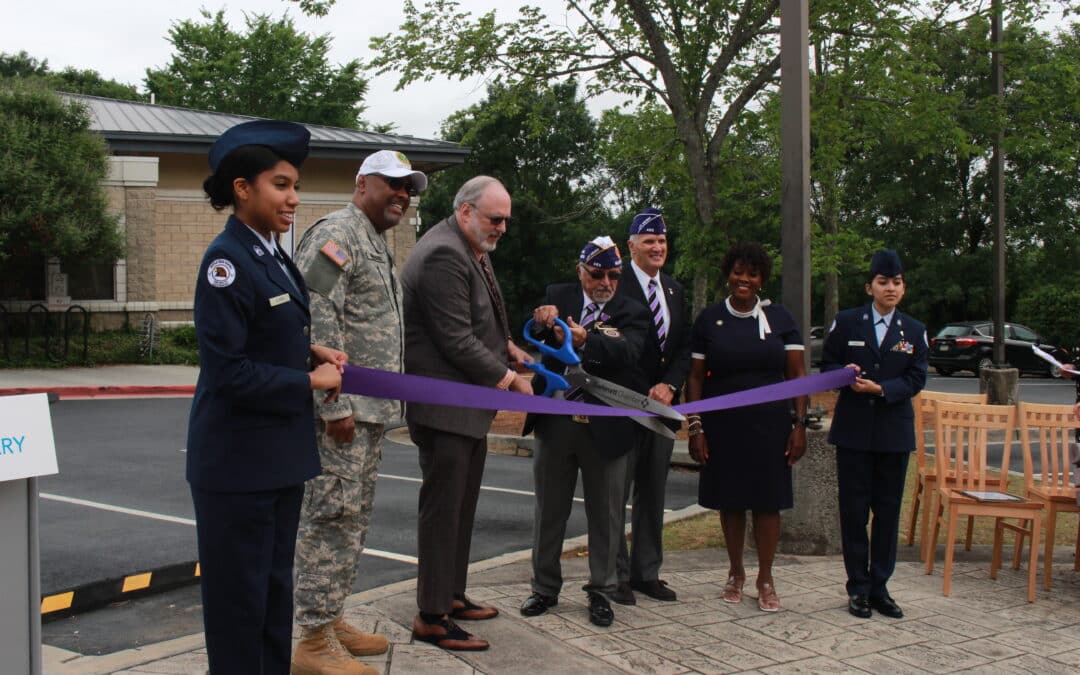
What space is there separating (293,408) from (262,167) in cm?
80

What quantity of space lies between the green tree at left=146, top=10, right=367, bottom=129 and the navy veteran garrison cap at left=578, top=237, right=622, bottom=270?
133 feet

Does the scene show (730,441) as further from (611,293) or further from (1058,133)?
(1058,133)

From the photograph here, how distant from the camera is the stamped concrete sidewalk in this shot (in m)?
4.40

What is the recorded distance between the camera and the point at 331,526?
4.15 metres

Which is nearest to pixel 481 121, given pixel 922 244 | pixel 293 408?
pixel 293 408

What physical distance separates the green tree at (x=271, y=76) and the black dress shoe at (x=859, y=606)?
136 ft

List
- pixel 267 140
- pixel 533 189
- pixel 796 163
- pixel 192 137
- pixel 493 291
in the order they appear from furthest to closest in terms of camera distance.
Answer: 1. pixel 533 189
2. pixel 192 137
3. pixel 796 163
4. pixel 493 291
5. pixel 267 140

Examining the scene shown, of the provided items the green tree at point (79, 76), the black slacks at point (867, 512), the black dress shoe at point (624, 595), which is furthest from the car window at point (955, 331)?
the green tree at point (79, 76)

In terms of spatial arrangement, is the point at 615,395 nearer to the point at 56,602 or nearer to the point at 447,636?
the point at 447,636

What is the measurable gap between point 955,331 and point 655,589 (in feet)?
82.6

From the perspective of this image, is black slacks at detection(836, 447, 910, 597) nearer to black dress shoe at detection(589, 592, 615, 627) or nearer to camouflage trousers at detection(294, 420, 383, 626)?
black dress shoe at detection(589, 592, 615, 627)

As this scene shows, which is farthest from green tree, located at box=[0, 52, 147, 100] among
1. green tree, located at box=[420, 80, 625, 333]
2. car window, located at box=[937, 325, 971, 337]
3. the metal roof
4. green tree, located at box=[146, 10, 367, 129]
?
car window, located at box=[937, 325, 971, 337]

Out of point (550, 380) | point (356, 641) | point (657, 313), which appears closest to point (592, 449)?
point (550, 380)

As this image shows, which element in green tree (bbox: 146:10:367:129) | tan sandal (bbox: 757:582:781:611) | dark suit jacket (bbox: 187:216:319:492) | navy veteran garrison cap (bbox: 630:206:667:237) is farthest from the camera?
green tree (bbox: 146:10:367:129)
